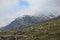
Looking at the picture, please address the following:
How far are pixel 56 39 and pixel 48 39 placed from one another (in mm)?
9376

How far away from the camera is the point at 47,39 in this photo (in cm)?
19338

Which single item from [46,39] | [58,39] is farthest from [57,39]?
[46,39]

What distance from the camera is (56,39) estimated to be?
186 meters

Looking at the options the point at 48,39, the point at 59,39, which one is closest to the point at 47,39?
the point at 48,39

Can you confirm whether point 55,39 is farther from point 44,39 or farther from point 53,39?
point 44,39

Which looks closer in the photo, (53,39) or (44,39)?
(53,39)

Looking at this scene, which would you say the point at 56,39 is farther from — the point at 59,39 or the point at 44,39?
the point at 44,39

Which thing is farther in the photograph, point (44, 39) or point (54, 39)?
point (44, 39)

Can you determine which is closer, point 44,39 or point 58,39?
point 58,39

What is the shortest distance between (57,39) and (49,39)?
30.0 ft

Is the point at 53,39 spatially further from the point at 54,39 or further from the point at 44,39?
the point at 44,39

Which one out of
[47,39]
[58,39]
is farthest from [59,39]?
[47,39]

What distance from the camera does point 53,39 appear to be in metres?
186

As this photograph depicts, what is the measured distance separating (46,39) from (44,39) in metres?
2.99
